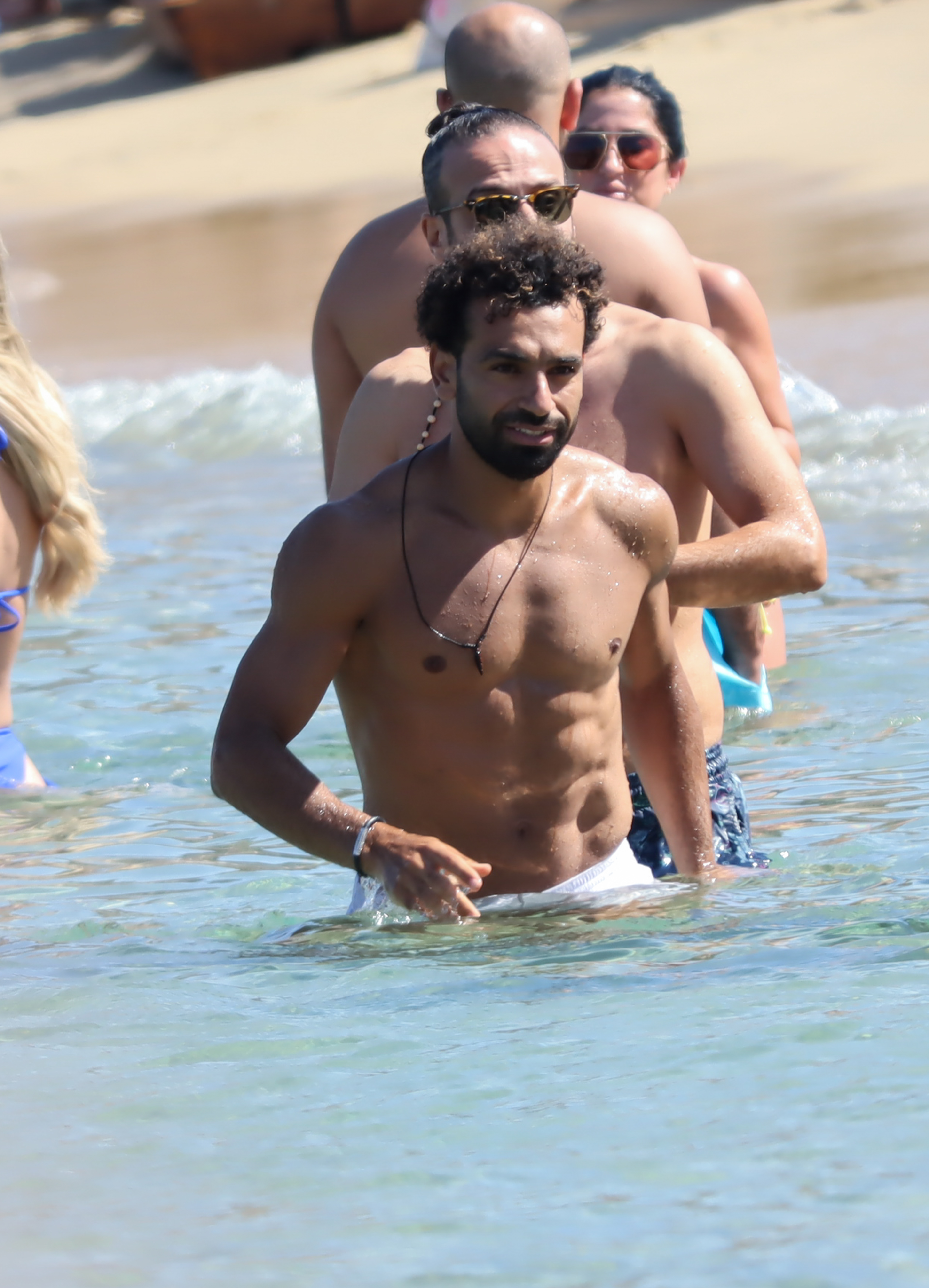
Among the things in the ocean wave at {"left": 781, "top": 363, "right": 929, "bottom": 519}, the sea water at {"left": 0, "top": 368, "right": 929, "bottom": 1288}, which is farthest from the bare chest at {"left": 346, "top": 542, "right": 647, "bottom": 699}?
the ocean wave at {"left": 781, "top": 363, "right": 929, "bottom": 519}

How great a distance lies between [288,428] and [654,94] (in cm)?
671

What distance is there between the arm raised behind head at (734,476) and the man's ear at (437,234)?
1.54 feet

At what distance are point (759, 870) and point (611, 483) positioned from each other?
3.09 ft

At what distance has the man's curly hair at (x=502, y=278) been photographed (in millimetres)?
3270

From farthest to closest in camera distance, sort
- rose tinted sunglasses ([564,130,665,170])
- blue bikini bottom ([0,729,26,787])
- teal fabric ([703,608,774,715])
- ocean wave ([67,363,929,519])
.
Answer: ocean wave ([67,363,929,519]) < rose tinted sunglasses ([564,130,665,170]) < teal fabric ([703,608,774,715]) < blue bikini bottom ([0,729,26,787])

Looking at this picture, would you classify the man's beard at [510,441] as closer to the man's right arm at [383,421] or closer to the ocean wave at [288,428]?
the man's right arm at [383,421]

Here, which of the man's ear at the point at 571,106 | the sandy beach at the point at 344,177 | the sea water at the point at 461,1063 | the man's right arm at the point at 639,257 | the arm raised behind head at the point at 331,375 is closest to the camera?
the sea water at the point at 461,1063

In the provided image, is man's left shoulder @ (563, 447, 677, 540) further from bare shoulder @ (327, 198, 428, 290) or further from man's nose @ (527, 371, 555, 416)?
bare shoulder @ (327, 198, 428, 290)

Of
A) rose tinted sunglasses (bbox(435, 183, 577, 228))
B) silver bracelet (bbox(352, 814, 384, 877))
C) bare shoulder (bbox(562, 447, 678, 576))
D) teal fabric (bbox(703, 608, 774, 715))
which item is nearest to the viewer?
silver bracelet (bbox(352, 814, 384, 877))

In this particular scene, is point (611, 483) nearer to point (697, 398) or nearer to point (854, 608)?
point (697, 398)

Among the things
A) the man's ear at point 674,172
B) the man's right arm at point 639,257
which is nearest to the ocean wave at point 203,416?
the man's ear at point 674,172

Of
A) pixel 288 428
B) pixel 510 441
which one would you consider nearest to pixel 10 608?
pixel 510 441

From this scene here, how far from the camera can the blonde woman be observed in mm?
4766

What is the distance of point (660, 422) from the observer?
3889 millimetres
